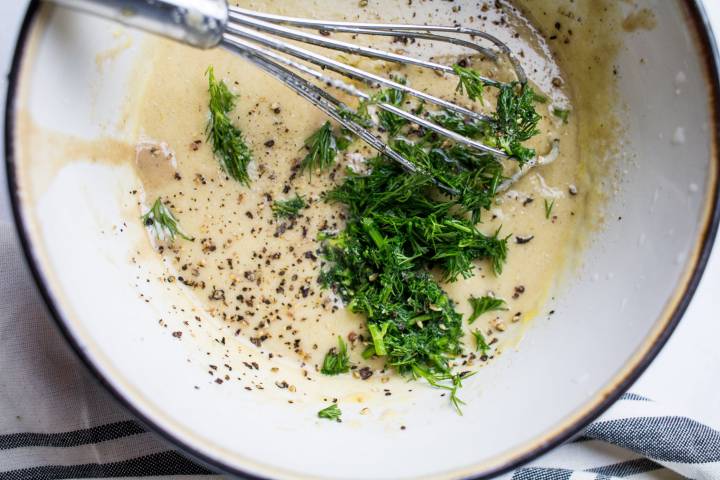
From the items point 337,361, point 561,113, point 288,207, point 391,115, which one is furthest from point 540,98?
point 337,361

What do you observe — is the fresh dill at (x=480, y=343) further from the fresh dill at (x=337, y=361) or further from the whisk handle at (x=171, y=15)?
the whisk handle at (x=171, y=15)

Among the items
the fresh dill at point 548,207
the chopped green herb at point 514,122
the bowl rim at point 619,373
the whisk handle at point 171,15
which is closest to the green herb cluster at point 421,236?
the chopped green herb at point 514,122

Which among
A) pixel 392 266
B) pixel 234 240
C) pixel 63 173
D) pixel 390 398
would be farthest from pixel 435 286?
pixel 63 173

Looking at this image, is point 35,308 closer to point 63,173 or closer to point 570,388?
point 63,173

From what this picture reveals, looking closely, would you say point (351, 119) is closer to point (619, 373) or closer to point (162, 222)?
point (162, 222)

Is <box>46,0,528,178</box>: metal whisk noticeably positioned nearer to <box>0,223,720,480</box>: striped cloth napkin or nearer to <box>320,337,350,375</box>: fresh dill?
<box>320,337,350,375</box>: fresh dill
